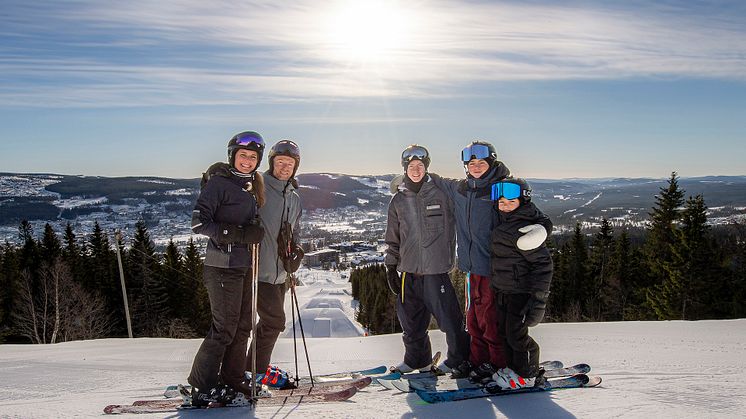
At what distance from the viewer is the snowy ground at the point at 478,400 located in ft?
11.6

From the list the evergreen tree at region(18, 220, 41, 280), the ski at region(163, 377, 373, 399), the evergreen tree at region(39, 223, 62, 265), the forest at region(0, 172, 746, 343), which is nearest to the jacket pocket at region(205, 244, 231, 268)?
the ski at region(163, 377, 373, 399)

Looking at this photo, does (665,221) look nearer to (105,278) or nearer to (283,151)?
(283,151)

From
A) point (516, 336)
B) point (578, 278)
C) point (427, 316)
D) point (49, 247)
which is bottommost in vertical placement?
point (578, 278)

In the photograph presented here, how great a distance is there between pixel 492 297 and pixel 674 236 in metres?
27.8

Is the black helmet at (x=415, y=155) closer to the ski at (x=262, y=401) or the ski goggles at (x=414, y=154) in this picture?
the ski goggles at (x=414, y=154)

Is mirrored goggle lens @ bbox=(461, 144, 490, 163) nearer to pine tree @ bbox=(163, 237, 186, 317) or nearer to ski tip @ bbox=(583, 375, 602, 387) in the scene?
ski tip @ bbox=(583, 375, 602, 387)

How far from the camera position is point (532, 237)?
3781 millimetres

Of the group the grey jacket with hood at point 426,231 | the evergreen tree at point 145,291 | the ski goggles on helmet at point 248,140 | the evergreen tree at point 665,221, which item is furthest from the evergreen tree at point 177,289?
the ski goggles on helmet at point 248,140

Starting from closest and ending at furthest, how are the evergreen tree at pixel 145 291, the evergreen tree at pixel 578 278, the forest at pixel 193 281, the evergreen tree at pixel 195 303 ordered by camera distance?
the forest at pixel 193 281
the evergreen tree at pixel 145 291
the evergreen tree at pixel 195 303
the evergreen tree at pixel 578 278

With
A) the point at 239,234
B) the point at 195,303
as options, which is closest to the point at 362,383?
the point at 239,234

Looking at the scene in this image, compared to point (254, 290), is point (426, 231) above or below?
above

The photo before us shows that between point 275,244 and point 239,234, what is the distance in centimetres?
62

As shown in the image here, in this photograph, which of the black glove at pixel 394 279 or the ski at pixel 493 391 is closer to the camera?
the ski at pixel 493 391

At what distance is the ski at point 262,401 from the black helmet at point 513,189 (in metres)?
2.04
